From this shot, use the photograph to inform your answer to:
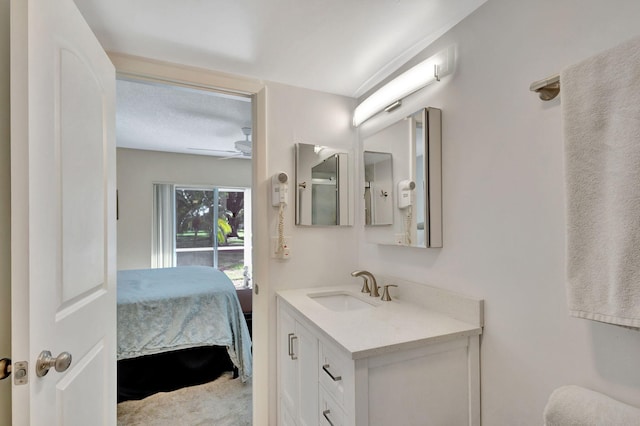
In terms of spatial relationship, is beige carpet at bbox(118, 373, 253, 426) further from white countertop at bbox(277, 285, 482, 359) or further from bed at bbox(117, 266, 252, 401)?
white countertop at bbox(277, 285, 482, 359)

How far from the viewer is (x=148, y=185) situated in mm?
4422

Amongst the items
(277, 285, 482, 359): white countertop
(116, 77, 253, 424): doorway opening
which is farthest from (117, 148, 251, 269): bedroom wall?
(277, 285, 482, 359): white countertop

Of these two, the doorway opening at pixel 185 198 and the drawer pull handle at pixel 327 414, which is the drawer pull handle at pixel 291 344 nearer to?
the drawer pull handle at pixel 327 414

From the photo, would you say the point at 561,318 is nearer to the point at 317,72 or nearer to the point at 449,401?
the point at 449,401

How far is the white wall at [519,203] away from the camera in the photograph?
890 millimetres

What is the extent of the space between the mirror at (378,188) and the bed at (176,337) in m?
1.53

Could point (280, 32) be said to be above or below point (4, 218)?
above

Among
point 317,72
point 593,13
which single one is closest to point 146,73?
point 317,72

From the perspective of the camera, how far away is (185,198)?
482cm

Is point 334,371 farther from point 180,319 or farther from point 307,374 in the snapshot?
point 180,319

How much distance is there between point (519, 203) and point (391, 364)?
0.71 metres

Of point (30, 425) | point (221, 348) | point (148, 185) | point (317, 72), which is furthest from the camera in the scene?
point (148, 185)

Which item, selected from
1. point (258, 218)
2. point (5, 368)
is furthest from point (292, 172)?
point (5, 368)

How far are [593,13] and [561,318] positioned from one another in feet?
2.97
